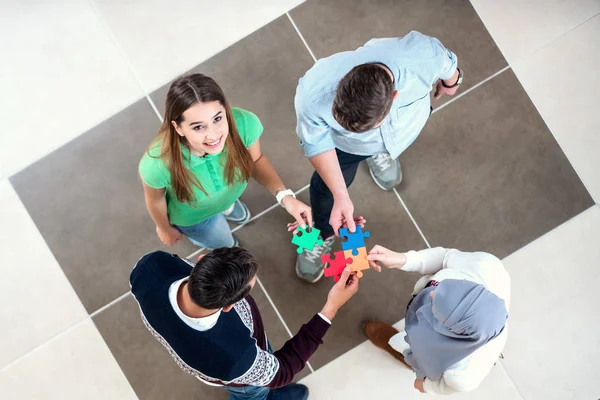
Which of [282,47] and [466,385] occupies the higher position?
[282,47]

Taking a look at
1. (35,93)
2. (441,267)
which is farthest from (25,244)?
(441,267)

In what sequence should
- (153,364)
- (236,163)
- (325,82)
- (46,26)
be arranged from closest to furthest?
(325,82) → (236,163) → (153,364) → (46,26)

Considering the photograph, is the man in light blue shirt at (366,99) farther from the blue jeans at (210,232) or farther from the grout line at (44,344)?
the grout line at (44,344)

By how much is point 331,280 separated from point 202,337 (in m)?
1.13

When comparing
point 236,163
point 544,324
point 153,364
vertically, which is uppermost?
point 236,163

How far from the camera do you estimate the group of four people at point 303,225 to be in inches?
59.1

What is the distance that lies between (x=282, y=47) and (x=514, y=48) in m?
1.31

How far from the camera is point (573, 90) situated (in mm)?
2707

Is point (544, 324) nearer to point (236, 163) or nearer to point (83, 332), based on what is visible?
point (236, 163)

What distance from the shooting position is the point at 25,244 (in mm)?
2594

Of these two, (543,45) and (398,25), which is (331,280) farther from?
(543,45)

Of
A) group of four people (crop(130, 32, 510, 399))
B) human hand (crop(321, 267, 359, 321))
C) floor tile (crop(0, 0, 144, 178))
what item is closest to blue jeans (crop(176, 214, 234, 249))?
group of four people (crop(130, 32, 510, 399))

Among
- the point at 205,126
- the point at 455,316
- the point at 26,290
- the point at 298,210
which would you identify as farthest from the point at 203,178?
the point at 26,290

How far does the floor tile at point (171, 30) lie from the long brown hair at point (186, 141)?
3.41ft
